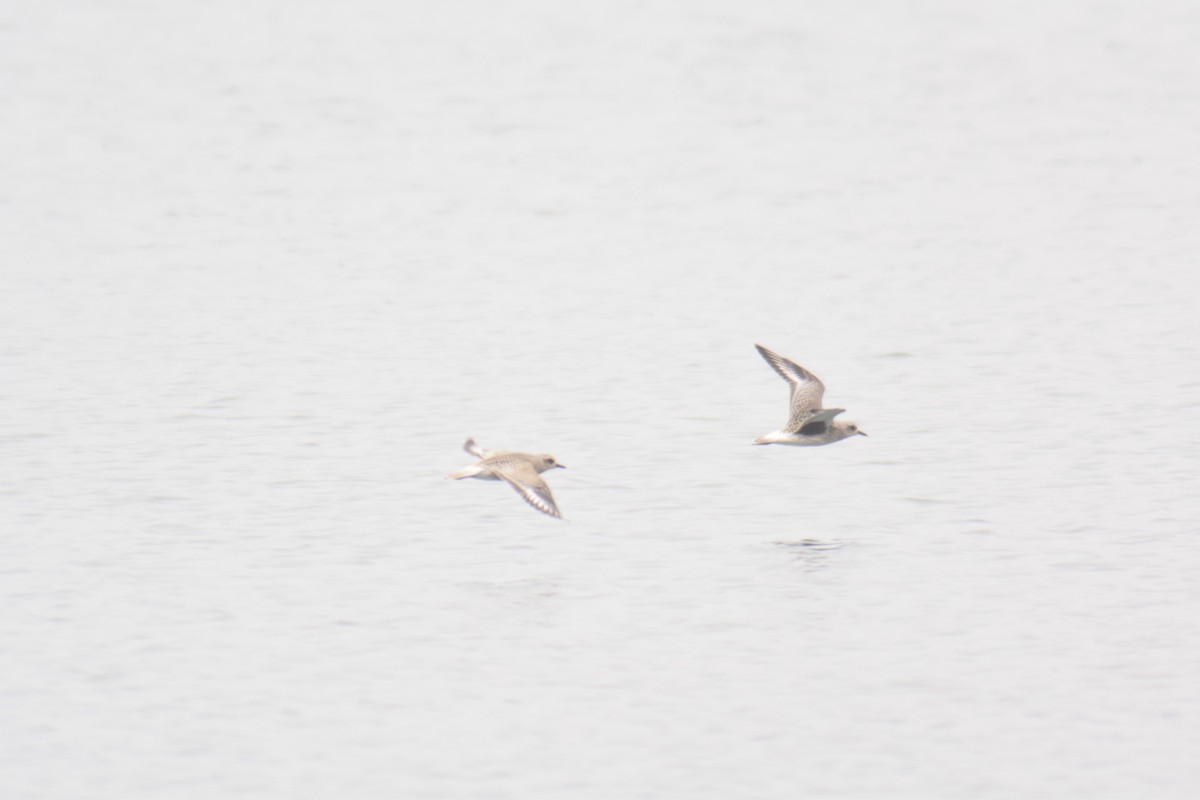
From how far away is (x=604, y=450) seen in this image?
20172 mm

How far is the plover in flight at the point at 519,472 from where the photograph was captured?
52.1 ft

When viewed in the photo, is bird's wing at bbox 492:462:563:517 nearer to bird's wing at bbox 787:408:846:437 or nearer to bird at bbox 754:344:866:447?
bird at bbox 754:344:866:447

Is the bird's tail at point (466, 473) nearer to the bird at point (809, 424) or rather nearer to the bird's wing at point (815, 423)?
the bird at point (809, 424)

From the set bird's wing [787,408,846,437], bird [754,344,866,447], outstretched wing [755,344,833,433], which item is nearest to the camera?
bird's wing [787,408,846,437]

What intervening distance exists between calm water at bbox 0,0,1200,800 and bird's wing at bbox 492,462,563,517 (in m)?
0.70

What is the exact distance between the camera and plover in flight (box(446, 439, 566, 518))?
1588cm

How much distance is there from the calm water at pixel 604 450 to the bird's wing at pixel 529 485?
70 cm

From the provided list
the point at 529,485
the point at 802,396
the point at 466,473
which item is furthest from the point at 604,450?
the point at 529,485

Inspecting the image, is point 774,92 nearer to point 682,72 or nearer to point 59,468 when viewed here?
point 682,72

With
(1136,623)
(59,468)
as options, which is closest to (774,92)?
(59,468)

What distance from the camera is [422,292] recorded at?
2914 centimetres

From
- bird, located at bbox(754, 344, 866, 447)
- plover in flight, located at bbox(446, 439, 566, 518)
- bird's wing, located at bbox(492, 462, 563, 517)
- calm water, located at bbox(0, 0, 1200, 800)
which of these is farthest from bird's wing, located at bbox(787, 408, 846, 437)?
bird's wing, located at bbox(492, 462, 563, 517)

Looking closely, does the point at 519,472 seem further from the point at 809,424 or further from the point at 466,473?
the point at 809,424

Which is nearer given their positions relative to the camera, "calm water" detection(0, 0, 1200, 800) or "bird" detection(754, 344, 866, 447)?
"calm water" detection(0, 0, 1200, 800)
